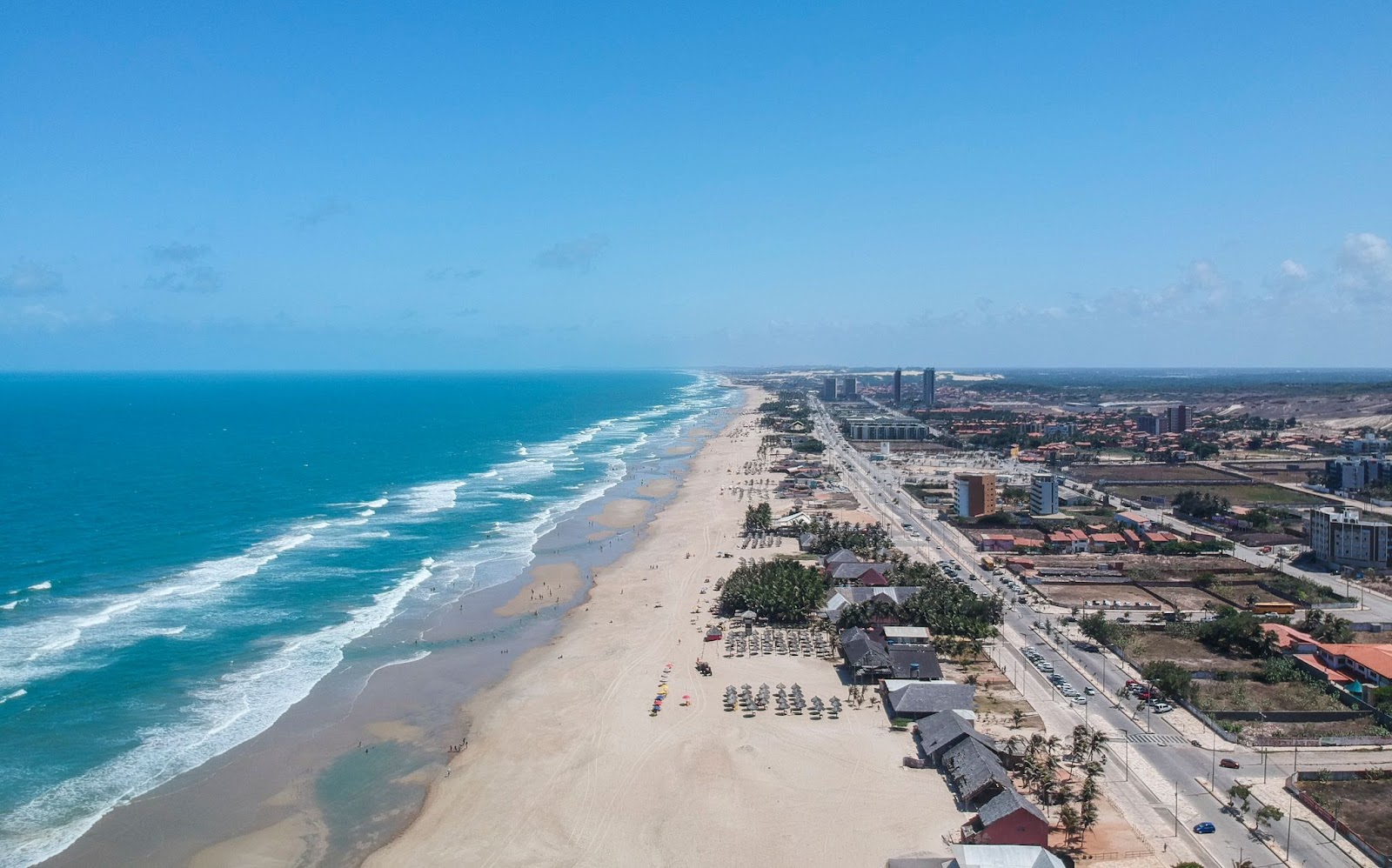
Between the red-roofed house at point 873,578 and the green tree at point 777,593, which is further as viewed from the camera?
the red-roofed house at point 873,578

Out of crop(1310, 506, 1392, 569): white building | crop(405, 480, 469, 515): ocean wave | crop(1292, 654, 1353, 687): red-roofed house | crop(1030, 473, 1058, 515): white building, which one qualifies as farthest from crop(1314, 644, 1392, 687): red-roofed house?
crop(405, 480, 469, 515): ocean wave

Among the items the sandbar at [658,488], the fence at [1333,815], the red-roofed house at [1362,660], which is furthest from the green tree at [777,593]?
the sandbar at [658,488]

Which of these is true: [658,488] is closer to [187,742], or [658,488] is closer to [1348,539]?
[1348,539]

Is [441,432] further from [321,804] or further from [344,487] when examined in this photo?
[321,804]

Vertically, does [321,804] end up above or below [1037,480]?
below

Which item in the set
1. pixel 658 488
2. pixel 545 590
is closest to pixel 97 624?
pixel 545 590

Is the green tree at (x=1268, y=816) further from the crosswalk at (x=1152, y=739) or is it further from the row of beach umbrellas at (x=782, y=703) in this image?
the row of beach umbrellas at (x=782, y=703)

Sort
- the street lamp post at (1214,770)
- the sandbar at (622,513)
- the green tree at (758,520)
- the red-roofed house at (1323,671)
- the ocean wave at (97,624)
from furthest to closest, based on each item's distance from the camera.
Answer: the sandbar at (622,513), the green tree at (758,520), the ocean wave at (97,624), the red-roofed house at (1323,671), the street lamp post at (1214,770)

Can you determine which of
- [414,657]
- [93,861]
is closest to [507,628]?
[414,657]
